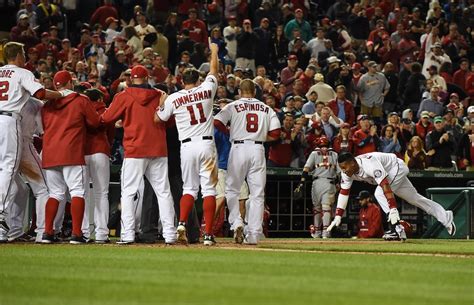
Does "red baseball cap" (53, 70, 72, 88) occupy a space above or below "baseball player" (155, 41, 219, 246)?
above

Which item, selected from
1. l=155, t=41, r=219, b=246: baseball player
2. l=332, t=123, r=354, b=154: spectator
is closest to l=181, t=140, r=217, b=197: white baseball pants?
l=155, t=41, r=219, b=246: baseball player

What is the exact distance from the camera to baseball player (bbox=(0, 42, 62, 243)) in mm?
15062

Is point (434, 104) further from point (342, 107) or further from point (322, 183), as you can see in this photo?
point (322, 183)

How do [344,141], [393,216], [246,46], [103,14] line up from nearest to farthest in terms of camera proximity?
[393,216] < [344,141] < [246,46] < [103,14]

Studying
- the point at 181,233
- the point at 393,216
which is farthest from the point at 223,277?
the point at 393,216

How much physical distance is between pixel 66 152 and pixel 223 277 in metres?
5.57

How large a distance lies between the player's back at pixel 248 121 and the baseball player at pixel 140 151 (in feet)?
3.69

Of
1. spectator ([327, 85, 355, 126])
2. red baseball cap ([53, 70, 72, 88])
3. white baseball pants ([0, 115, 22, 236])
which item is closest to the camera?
white baseball pants ([0, 115, 22, 236])

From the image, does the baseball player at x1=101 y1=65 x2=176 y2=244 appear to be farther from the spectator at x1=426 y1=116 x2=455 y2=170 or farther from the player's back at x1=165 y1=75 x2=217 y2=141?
the spectator at x1=426 y1=116 x2=455 y2=170

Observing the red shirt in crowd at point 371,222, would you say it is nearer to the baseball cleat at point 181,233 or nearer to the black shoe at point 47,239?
the baseball cleat at point 181,233

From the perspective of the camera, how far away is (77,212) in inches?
605

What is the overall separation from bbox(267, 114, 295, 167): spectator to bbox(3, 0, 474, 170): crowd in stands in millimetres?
21

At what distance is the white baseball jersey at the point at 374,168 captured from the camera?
18.7 metres

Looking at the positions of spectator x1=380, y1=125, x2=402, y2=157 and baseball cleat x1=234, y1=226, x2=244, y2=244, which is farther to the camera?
spectator x1=380, y1=125, x2=402, y2=157
